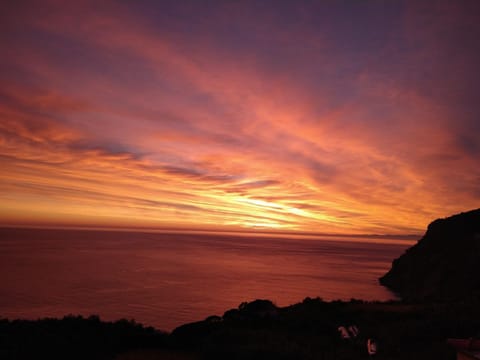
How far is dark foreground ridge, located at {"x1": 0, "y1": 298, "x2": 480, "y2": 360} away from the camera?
1216cm

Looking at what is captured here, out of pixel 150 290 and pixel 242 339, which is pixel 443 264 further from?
pixel 242 339

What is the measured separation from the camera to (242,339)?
1409 centimetres

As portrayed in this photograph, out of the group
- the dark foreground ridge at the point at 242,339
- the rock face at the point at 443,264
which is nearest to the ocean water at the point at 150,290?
the rock face at the point at 443,264

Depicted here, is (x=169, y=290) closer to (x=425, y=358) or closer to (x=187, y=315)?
(x=187, y=315)

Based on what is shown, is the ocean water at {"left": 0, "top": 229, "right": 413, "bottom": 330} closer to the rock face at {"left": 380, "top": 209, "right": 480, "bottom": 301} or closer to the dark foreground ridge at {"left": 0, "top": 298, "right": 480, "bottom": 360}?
the rock face at {"left": 380, "top": 209, "right": 480, "bottom": 301}

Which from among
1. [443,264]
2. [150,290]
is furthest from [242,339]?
[443,264]

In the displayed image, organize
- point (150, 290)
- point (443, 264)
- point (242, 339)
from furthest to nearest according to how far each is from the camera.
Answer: point (443, 264) < point (150, 290) < point (242, 339)

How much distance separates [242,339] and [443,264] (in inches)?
1883

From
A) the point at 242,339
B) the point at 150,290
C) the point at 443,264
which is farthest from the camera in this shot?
the point at 443,264

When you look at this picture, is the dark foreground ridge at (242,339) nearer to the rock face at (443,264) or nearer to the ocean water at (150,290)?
the ocean water at (150,290)

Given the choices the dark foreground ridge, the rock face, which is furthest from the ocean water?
the dark foreground ridge

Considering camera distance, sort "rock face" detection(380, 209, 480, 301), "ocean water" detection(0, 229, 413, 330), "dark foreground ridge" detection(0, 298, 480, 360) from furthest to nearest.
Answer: "rock face" detection(380, 209, 480, 301)
"ocean water" detection(0, 229, 413, 330)
"dark foreground ridge" detection(0, 298, 480, 360)

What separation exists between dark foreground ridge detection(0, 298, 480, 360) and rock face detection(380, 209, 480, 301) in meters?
26.0

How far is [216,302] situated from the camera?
43.0 meters
